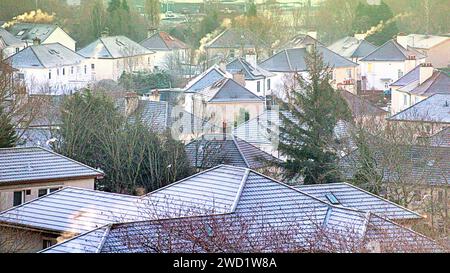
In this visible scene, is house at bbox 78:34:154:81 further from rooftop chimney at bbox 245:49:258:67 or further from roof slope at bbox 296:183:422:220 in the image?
roof slope at bbox 296:183:422:220

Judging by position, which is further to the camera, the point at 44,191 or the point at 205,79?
the point at 205,79

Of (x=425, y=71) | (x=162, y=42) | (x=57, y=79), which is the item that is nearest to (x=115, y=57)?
(x=162, y=42)

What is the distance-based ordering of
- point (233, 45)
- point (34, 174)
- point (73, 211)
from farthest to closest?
point (233, 45)
point (34, 174)
point (73, 211)

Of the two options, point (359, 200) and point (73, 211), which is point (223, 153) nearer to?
point (359, 200)

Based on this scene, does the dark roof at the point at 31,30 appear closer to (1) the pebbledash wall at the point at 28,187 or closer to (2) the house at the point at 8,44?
(2) the house at the point at 8,44

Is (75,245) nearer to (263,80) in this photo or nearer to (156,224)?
(156,224)

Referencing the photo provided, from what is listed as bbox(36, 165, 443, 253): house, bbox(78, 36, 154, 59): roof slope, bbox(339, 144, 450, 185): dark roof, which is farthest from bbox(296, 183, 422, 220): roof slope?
bbox(78, 36, 154, 59): roof slope

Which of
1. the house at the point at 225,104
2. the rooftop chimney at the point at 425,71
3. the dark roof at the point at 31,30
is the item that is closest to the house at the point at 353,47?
the rooftop chimney at the point at 425,71
